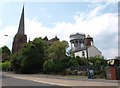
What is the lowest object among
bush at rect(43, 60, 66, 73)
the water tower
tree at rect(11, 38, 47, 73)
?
bush at rect(43, 60, 66, 73)

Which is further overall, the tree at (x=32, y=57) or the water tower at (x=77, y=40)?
the water tower at (x=77, y=40)

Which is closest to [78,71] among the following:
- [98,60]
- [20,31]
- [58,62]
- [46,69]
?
[58,62]

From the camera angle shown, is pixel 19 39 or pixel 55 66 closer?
pixel 55 66

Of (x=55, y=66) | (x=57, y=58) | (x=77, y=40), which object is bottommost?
(x=55, y=66)

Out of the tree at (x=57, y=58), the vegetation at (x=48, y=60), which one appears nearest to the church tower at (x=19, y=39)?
the vegetation at (x=48, y=60)

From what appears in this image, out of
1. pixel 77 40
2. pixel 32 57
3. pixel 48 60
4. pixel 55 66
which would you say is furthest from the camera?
pixel 77 40

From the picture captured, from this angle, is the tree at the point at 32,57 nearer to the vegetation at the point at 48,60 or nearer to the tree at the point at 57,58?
the vegetation at the point at 48,60

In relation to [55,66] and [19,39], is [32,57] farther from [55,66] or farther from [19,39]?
[19,39]

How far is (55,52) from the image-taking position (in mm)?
61719

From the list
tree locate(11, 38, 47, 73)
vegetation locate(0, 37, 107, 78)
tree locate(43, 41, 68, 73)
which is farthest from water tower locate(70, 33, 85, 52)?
tree locate(43, 41, 68, 73)

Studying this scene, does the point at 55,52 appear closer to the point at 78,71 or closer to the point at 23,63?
the point at 78,71

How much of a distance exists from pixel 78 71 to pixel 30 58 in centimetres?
1673

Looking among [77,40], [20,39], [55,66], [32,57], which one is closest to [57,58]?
[55,66]

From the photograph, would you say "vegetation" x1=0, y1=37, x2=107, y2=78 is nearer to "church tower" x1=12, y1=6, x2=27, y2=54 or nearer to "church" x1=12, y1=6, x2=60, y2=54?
"church" x1=12, y1=6, x2=60, y2=54
